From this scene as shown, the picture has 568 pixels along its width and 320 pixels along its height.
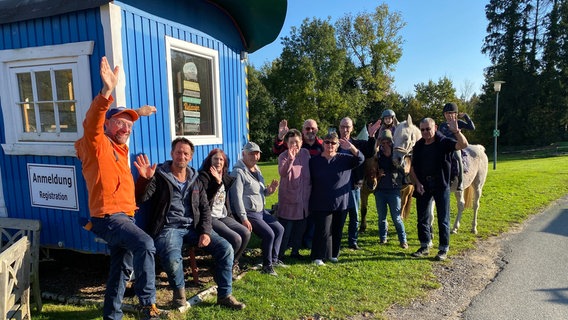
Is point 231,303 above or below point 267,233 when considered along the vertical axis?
below

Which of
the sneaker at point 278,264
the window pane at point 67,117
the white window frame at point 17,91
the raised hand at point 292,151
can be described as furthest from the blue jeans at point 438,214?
the window pane at point 67,117

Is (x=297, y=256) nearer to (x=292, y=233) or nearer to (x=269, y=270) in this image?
(x=292, y=233)

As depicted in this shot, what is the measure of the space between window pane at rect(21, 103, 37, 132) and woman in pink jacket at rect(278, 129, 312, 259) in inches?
118

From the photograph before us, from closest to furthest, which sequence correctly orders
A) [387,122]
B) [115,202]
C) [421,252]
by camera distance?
[115,202] < [421,252] < [387,122]

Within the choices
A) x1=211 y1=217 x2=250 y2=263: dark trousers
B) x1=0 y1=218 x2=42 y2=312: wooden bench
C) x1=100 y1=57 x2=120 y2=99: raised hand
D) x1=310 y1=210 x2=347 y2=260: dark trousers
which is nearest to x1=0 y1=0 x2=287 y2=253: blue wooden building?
x1=0 y1=218 x2=42 y2=312: wooden bench

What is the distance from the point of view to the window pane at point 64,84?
13.1ft

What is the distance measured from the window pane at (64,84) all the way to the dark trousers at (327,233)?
3.28 m

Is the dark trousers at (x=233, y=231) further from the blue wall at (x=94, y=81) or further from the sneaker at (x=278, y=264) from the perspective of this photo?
the blue wall at (x=94, y=81)

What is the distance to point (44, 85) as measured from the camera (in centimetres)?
415

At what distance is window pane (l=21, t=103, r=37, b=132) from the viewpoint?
14.1ft

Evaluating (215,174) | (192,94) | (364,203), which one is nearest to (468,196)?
(364,203)

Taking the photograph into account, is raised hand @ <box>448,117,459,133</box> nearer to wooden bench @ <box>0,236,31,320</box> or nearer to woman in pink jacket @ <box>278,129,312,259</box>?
woman in pink jacket @ <box>278,129,312,259</box>

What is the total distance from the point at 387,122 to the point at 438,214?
63.5 inches

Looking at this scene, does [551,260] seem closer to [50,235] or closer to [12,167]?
[50,235]
